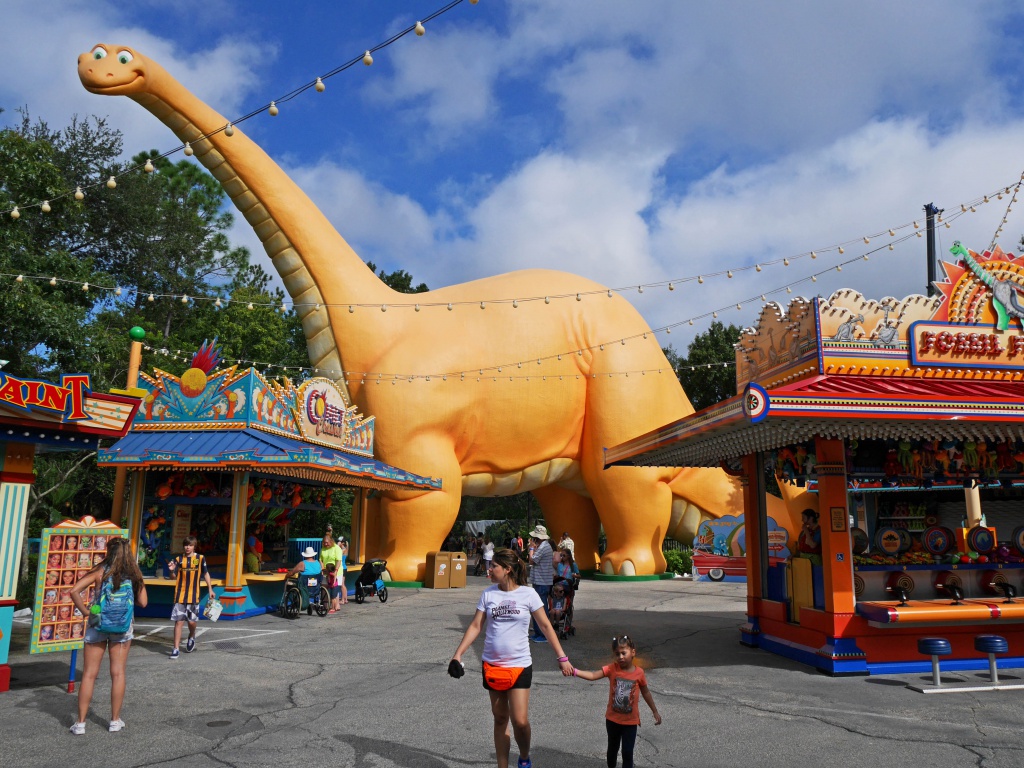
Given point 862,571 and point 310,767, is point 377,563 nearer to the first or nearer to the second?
point 862,571

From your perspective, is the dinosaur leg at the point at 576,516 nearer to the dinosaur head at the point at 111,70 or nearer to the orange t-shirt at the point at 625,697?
the dinosaur head at the point at 111,70

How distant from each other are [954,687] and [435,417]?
40.8 ft

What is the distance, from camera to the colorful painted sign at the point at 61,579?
7547mm

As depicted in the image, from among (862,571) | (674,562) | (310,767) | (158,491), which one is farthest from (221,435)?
(674,562)

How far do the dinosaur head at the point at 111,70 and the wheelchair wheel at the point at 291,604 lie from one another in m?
9.21

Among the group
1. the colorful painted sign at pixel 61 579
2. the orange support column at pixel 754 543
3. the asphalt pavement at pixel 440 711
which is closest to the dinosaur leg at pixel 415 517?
the asphalt pavement at pixel 440 711

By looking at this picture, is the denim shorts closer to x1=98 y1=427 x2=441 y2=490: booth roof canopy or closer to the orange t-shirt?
the orange t-shirt

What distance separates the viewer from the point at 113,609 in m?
5.99

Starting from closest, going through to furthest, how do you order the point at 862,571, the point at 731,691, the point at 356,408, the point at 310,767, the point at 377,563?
the point at 310,767 < the point at 731,691 < the point at 862,571 < the point at 377,563 < the point at 356,408

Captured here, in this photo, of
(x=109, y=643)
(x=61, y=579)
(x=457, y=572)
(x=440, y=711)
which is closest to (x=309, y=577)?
(x=457, y=572)

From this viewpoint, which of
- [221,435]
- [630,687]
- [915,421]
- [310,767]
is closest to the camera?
[630,687]

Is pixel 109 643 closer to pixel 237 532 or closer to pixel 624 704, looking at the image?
pixel 624 704

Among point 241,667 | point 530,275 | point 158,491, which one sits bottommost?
point 241,667

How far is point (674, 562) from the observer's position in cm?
2266
